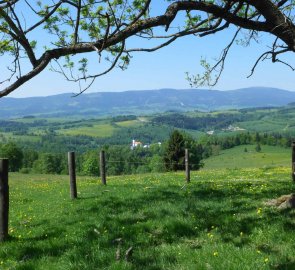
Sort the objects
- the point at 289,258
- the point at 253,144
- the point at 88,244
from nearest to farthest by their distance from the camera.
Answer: the point at 289,258 → the point at 88,244 → the point at 253,144

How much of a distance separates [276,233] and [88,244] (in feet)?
12.5

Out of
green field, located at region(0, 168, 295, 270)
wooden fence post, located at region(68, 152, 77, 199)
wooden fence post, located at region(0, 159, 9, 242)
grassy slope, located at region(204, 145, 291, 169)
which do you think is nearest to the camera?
green field, located at region(0, 168, 295, 270)

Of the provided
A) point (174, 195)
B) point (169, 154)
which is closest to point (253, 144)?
point (169, 154)

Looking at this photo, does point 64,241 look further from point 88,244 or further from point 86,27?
point 86,27

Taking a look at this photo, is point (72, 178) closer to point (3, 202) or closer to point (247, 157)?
point (3, 202)

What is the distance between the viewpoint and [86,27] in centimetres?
1250

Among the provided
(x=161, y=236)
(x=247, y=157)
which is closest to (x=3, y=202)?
(x=161, y=236)

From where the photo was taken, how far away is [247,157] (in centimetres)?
13625

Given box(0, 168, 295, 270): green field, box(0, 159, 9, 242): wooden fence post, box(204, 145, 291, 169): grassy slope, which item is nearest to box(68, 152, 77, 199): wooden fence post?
box(0, 168, 295, 270): green field

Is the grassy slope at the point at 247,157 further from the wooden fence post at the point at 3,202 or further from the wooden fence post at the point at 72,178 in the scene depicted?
the wooden fence post at the point at 3,202

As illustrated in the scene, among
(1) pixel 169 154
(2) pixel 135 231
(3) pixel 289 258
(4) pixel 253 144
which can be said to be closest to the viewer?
(3) pixel 289 258

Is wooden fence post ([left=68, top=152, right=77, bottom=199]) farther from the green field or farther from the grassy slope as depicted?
the grassy slope

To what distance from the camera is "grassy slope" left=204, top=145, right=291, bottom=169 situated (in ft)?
398

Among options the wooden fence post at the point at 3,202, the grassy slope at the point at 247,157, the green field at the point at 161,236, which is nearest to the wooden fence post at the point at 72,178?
the green field at the point at 161,236
